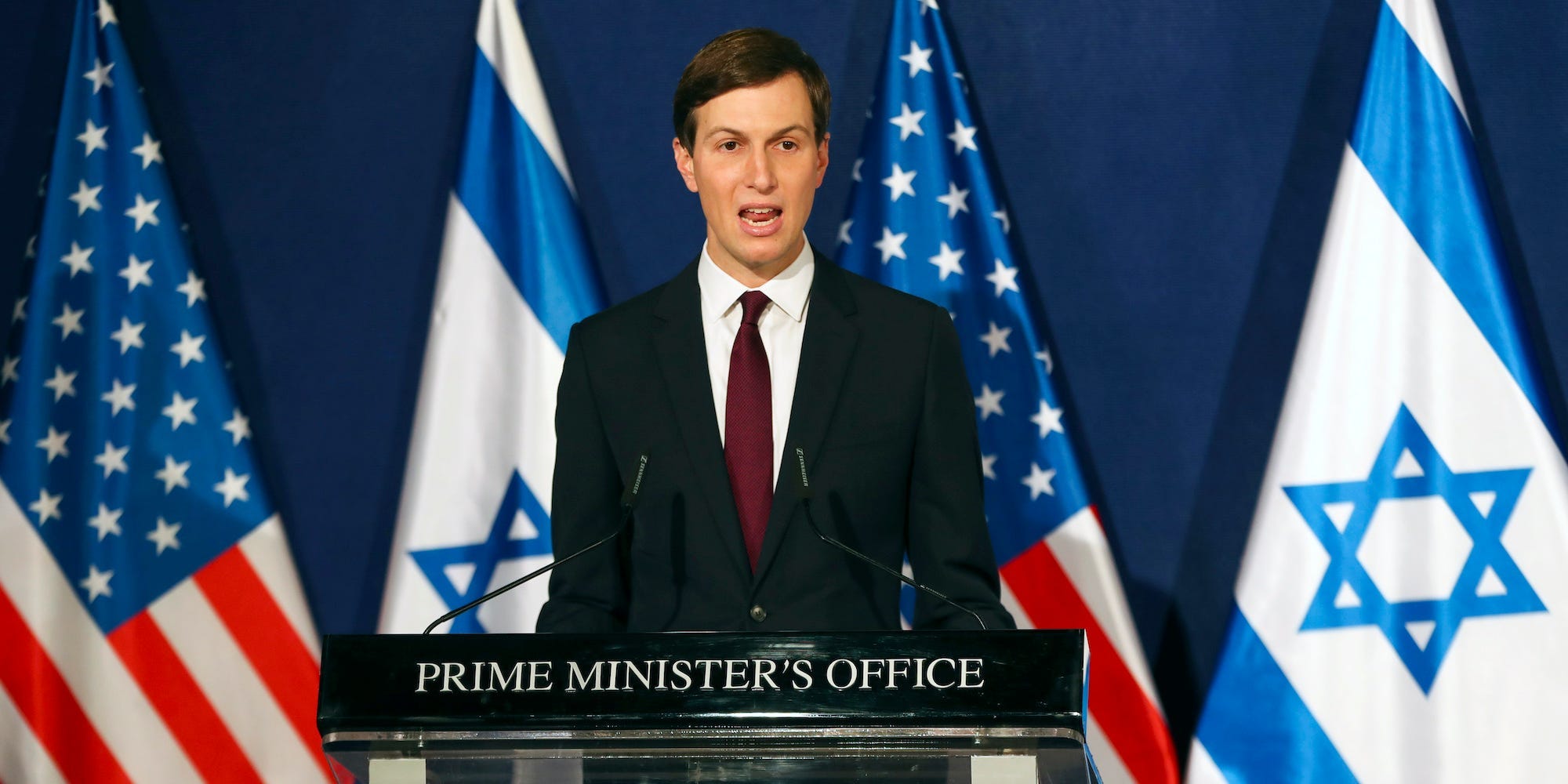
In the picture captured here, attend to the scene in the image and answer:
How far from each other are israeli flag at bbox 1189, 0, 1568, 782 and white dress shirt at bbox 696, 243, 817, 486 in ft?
4.49

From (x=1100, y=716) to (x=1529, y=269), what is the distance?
1.27 meters

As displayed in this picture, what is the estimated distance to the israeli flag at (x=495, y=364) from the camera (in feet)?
10.1

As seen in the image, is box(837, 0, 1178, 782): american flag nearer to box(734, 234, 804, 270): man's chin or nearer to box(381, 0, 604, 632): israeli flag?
box(381, 0, 604, 632): israeli flag

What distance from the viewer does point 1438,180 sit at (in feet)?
9.68

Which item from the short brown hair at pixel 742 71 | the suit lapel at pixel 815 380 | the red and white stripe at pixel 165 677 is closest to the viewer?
the suit lapel at pixel 815 380

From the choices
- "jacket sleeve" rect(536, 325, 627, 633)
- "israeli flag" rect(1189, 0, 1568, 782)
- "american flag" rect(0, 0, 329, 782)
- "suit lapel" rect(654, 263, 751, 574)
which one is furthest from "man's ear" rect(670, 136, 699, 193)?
"american flag" rect(0, 0, 329, 782)

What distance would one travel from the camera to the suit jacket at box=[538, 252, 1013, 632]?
1.82 metres

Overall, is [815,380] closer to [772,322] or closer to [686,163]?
[772,322]

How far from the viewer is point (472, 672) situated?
1326 millimetres

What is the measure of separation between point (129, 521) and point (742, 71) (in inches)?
75.8

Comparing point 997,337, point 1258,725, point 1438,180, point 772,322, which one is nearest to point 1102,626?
point 1258,725

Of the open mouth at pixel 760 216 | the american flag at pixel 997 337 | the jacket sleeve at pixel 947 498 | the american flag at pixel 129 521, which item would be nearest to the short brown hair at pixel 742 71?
the open mouth at pixel 760 216

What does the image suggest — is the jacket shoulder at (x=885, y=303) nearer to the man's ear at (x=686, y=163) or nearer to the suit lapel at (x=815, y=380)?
the suit lapel at (x=815, y=380)

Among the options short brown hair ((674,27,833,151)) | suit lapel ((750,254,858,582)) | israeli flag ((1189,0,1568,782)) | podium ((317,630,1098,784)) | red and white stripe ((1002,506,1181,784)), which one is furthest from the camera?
red and white stripe ((1002,506,1181,784))
